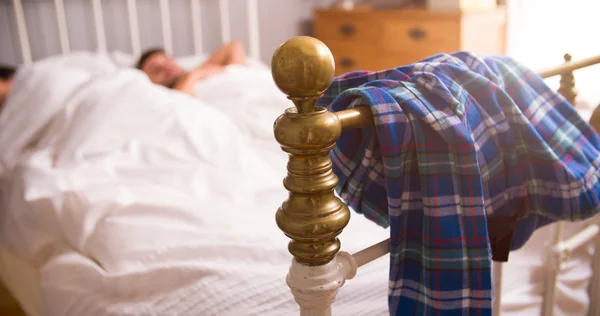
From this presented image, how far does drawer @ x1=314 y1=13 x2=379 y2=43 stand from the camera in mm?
2680

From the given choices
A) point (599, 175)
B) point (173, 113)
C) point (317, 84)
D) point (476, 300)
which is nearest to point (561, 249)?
point (599, 175)

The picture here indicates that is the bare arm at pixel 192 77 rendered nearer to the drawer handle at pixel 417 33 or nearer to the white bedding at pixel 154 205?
the white bedding at pixel 154 205

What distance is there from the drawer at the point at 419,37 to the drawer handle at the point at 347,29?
0.17 meters

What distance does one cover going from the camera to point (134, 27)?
2.46 m

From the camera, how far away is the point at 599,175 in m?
0.82

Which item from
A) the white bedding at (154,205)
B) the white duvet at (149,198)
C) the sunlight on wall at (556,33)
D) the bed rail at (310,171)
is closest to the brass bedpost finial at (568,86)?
the white bedding at (154,205)

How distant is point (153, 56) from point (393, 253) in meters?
1.78

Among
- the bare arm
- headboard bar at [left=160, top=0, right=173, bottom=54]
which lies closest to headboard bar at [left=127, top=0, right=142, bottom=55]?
headboard bar at [left=160, top=0, right=173, bottom=54]

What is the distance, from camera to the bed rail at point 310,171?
56 centimetres

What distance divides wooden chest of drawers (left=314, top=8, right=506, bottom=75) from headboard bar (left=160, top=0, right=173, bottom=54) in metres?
0.75

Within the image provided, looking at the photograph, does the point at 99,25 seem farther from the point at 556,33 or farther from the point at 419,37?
the point at 556,33

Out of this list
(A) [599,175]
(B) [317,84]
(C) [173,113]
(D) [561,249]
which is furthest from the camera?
(C) [173,113]

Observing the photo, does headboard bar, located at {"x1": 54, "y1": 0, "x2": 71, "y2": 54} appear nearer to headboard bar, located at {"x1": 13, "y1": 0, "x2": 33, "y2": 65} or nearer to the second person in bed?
headboard bar, located at {"x1": 13, "y1": 0, "x2": 33, "y2": 65}

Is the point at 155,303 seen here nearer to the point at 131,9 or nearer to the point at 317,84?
the point at 317,84
